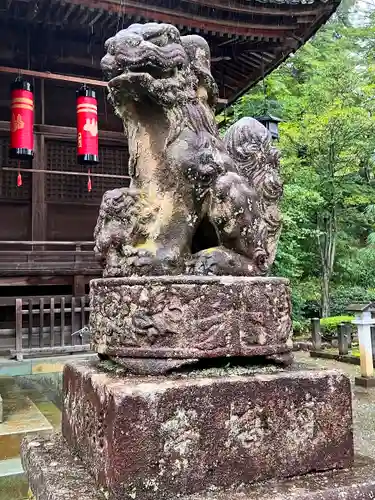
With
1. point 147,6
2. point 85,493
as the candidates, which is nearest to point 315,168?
point 147,6

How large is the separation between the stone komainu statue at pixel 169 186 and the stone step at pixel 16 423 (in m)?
2.57

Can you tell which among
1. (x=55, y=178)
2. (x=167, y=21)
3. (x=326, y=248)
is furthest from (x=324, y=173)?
(x=55, y=178)

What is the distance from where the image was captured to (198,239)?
2107 mm

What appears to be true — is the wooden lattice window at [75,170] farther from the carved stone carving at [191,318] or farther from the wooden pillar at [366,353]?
the carved stone carving at [191,318]

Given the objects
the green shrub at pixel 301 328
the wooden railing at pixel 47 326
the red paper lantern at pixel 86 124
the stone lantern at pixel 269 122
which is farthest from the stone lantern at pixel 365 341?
the red paper lantern at pixel 86 124

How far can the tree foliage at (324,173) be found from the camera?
11.8 metres

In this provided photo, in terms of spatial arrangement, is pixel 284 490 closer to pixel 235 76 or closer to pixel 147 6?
pixel 147 6

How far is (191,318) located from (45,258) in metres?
6.68

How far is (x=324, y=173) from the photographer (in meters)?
12.8

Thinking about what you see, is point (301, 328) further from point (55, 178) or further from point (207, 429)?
point (207, 429)

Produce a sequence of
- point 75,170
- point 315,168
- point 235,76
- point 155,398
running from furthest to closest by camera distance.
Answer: point 315,168, point 235,76, point 75,170, point 155,398

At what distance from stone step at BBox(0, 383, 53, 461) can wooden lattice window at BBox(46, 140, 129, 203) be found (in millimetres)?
4167

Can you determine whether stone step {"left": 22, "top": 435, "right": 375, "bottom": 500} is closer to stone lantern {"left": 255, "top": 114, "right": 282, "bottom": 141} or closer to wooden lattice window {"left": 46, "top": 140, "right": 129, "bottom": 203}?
stone lantern {"left": 255, "top": 114, "right": 282, "bottom": 141}

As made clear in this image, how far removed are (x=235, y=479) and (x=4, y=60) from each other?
814 centimetres
